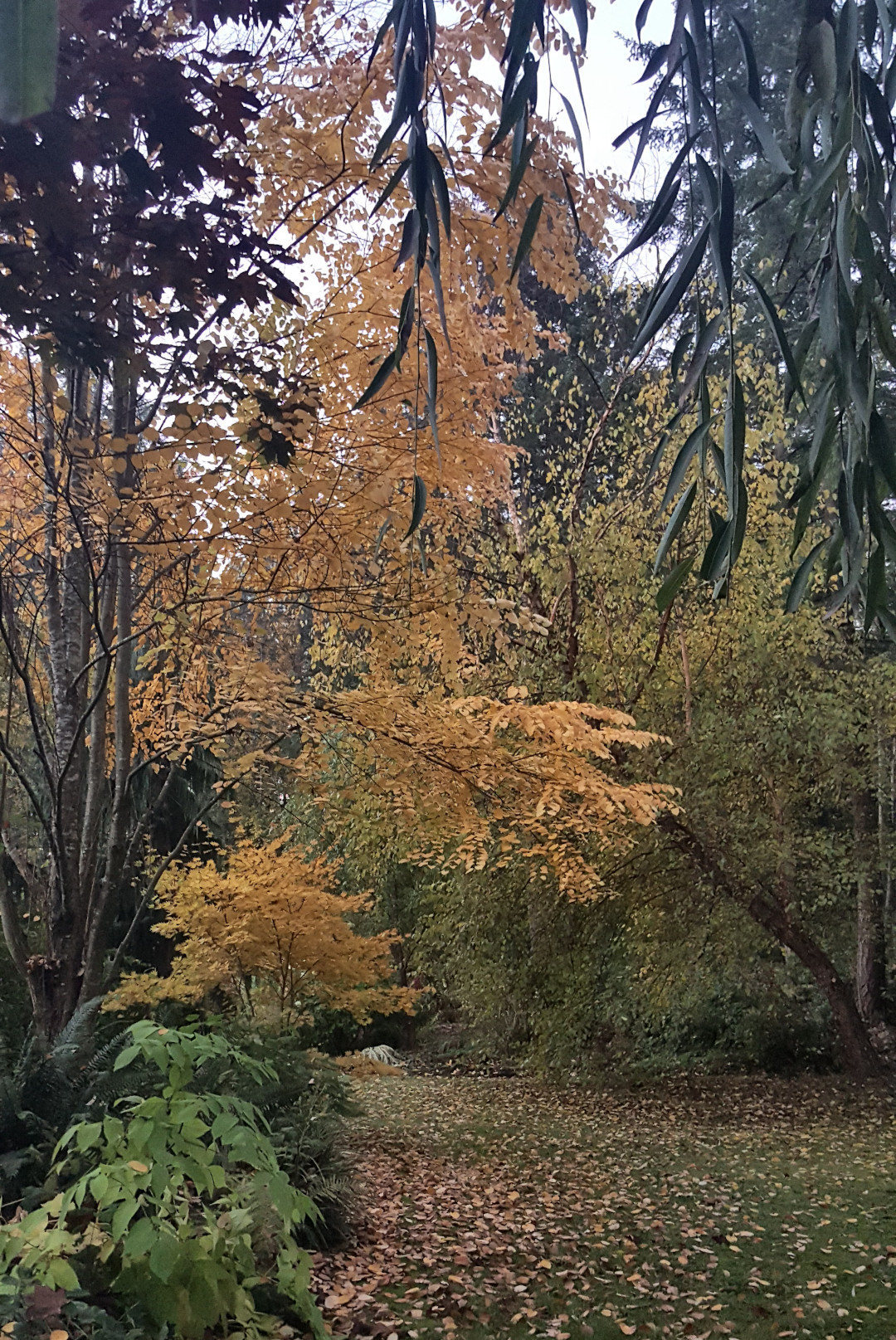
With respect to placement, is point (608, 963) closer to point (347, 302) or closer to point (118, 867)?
point (118, 867)

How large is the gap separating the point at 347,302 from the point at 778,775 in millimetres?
5693

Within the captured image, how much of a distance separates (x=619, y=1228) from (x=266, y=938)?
2.37 metres

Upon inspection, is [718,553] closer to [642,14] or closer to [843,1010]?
[642,14]

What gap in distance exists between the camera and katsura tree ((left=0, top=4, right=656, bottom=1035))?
6.05ft

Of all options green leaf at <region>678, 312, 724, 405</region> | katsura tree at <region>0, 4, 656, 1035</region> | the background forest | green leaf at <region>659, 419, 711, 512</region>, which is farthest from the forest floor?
green leaf at <region>678, 312, 724, 405</region>

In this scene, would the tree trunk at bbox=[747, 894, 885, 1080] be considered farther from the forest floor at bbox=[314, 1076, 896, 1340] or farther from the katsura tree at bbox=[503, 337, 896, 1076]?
the forest floor at bbox=[314, 1076, 896, 1340]

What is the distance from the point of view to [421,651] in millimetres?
4914

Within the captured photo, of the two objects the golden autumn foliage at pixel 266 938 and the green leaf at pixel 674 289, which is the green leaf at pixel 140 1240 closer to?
the green leaf at pixel 674 289

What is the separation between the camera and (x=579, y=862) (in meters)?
5.64

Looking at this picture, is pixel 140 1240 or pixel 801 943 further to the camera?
pixel 801 943

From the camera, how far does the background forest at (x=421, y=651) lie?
1539 millimetres

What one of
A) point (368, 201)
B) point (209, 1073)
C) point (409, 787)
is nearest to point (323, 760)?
point (409, 787)

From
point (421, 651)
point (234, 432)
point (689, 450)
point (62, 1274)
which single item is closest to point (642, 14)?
point (689, 450)

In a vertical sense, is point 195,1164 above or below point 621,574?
below
